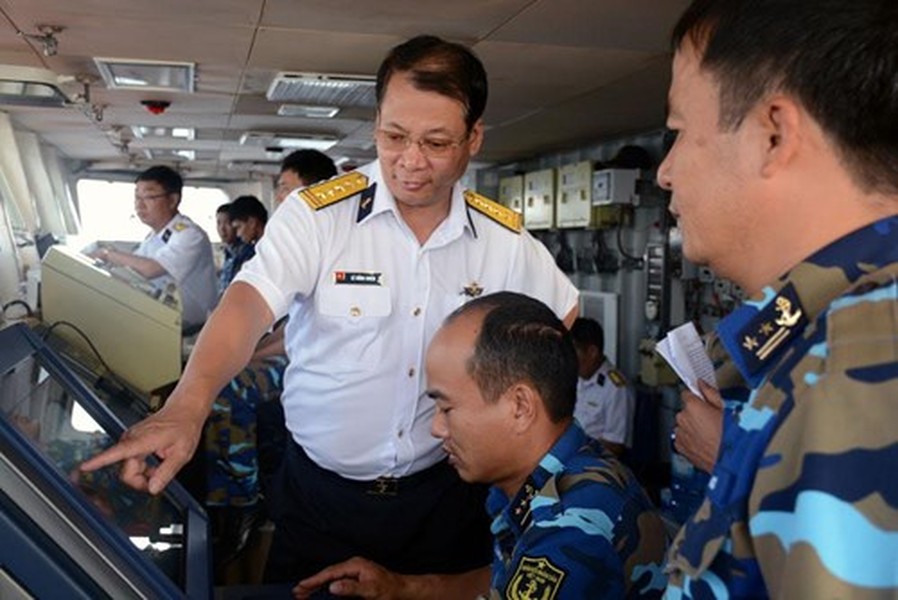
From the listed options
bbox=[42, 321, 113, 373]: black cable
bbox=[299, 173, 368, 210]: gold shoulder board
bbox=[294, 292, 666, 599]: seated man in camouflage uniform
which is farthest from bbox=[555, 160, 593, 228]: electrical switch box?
bbox=[294, 292, 666, 599]: seated man in camouflage uniform

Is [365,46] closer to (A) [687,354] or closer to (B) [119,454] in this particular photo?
(A) [687,354]

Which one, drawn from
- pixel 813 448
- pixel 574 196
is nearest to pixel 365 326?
pixel 813 448

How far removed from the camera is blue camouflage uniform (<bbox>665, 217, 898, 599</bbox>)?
57cm

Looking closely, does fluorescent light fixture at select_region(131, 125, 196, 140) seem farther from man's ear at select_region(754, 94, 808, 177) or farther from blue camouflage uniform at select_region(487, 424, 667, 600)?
man's ear at select_region(754, 94, 808, 177)

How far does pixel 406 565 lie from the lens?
6.24 ft

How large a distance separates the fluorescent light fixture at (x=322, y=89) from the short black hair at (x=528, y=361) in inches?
144

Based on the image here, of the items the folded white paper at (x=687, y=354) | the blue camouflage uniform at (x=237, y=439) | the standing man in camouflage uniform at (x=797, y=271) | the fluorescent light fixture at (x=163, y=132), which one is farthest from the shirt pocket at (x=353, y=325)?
the fluorescent light fixture at (x=163, y=132)

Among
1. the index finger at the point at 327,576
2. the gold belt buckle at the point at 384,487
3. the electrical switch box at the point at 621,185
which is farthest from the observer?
the electrical switch box at the point at 621,185

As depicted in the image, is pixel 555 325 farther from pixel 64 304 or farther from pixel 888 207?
pixel 64 304

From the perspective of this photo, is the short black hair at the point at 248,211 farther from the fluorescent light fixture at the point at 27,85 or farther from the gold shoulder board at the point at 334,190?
the gold shoulder board at the point at 334,190

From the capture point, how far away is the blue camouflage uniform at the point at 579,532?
3.74ft

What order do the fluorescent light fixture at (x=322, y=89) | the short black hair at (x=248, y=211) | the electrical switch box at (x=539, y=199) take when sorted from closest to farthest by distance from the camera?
the fluorescent light fixture at (x=322, y=89), the short black hair at (x=248, y=211), the electrical switch box at (x=539, y=199)

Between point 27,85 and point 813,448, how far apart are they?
13.9ft

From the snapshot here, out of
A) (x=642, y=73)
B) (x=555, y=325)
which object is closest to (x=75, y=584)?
(x=555, y=325)
